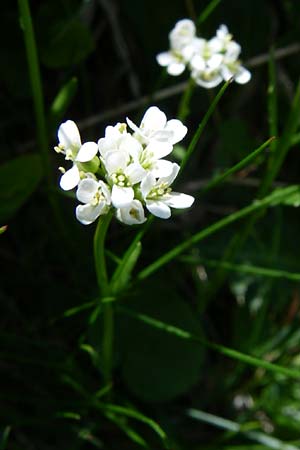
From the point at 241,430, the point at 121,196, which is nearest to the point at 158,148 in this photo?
the point at 121,196

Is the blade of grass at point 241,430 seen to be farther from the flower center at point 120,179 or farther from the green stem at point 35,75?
the flower center at point 120,179

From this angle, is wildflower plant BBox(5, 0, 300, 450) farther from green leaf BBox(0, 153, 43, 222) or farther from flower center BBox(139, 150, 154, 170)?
flower center BBox(139, 150, 154, 170)

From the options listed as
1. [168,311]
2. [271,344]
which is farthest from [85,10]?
[271,344]

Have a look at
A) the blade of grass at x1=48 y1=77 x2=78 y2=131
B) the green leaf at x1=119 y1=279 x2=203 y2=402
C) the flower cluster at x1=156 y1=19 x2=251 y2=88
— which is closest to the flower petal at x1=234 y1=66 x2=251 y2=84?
the flower cluster at x1=156 y1=19 x2=251 y2=88

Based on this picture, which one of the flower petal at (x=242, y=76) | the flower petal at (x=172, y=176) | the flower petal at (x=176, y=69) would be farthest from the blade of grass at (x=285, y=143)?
the flower petal at (x=172, y=176)

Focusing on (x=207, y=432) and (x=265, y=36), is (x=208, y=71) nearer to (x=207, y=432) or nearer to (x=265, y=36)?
(x=265, y=36)
